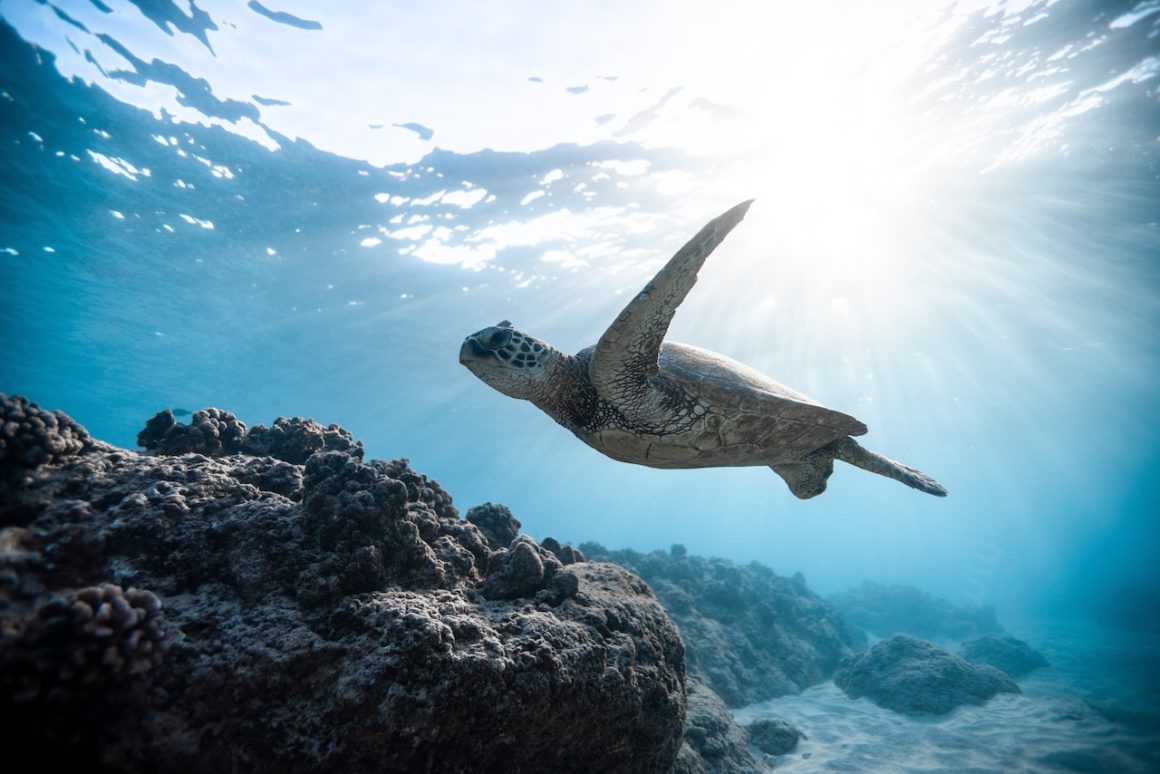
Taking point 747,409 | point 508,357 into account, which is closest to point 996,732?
point 747,409

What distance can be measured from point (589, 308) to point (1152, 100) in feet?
54.2

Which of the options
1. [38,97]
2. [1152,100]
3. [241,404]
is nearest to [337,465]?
[38,97]

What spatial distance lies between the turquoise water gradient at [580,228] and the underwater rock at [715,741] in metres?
12.3

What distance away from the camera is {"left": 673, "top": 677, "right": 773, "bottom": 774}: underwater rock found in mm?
4988

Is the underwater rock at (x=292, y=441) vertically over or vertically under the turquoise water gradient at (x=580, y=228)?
under

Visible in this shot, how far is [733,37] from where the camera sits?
9453 mm

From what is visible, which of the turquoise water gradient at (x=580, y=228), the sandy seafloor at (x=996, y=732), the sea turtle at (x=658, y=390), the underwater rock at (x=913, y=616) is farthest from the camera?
the underwater rock at (x=913, y=616)

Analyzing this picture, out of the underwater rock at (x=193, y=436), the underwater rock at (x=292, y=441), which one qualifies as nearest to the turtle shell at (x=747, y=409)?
the underwater rock at (x=292, y=441)

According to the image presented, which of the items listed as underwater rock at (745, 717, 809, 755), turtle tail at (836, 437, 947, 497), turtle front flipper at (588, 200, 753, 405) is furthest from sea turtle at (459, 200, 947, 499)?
underwater rock at (745, 717, 809, 755)

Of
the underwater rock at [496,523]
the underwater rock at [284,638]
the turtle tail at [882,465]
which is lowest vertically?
the underwater rock at [284,638]

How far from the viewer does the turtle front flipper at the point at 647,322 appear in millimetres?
2846

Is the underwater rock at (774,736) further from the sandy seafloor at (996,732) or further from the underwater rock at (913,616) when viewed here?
the underwater rock at (913,616)

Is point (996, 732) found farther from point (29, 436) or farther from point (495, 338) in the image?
point (29, 436)

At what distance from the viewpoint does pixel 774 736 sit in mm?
6754
